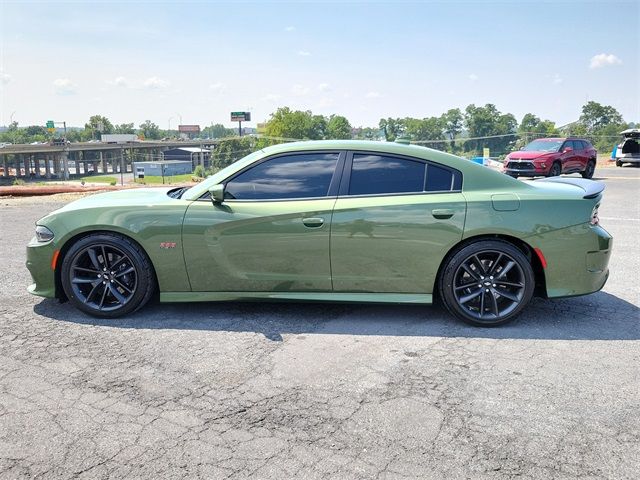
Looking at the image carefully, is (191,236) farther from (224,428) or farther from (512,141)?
(512,141)

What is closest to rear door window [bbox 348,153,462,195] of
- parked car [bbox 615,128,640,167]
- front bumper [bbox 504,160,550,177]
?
front bumper [bbox 504,160,550,177]

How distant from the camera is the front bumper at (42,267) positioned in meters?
4.43

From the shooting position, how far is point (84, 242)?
4398 millimetres

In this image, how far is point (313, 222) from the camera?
4227 millimetres

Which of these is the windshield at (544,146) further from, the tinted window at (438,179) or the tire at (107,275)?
the tire at (107,275)

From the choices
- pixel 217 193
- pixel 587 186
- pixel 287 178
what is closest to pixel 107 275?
pixel 217 193

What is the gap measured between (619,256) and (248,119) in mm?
176509

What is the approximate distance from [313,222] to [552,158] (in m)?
16.2

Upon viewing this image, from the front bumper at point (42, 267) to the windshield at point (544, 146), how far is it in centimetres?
1766

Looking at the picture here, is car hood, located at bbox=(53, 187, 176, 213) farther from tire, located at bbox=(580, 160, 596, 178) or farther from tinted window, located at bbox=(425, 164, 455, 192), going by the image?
tire, located at bbox=(580, 160, 596, 178)

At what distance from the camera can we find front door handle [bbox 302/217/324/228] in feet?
13.9

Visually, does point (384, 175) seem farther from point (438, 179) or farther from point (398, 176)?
point (438, 179)

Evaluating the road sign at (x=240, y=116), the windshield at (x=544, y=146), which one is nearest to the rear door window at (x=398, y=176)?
the windshield at (x=544, y=146)

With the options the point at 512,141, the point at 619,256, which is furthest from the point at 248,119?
the point at 619,256
